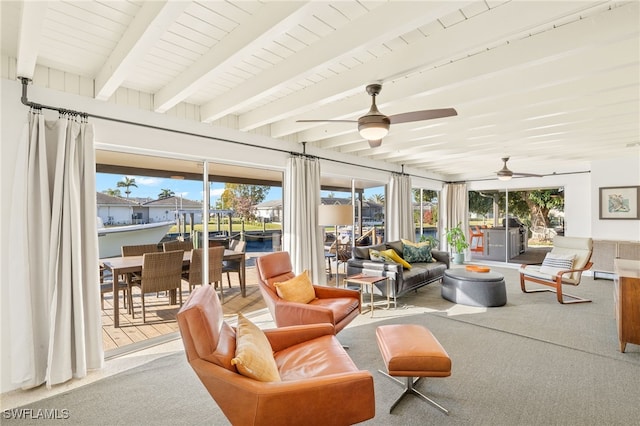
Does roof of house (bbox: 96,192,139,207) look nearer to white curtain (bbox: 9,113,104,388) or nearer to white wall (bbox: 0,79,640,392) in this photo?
white curtain (bbox: 9,113,104,388)

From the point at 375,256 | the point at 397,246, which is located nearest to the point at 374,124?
the point at 375,256

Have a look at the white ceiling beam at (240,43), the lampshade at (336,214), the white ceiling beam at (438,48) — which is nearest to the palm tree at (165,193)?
the white ceiling beam at (240,43)

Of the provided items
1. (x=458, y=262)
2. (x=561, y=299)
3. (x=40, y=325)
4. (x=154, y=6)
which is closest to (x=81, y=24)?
(x=154, y=6)

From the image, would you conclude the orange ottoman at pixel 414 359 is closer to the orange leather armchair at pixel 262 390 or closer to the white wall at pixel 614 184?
the orange leather armchair at pixel 262 390

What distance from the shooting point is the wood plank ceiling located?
1947mm

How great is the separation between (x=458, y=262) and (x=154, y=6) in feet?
28.5

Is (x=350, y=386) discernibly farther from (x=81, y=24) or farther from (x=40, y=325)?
(x=81, y=24)

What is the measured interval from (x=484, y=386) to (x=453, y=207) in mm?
7306

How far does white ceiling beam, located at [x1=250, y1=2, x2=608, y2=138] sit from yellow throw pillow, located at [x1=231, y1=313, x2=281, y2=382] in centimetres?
220

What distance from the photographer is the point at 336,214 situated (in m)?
4.57

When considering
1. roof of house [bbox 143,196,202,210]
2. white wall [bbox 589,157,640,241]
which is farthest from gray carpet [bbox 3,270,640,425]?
white wall [bbox 589,157,640,241]

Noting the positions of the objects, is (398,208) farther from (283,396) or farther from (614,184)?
(283,396)

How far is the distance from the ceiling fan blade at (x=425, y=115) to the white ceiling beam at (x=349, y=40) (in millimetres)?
804

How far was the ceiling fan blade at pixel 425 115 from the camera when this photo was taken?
258 centimetres
